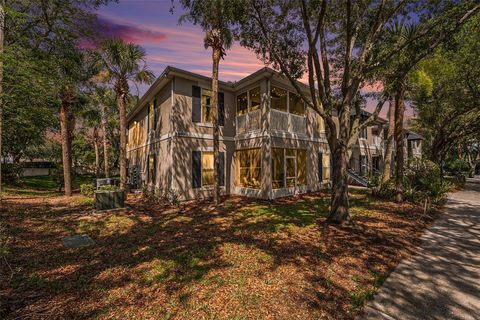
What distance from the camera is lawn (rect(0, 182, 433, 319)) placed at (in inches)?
142

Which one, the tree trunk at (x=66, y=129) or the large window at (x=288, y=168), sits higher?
the tree trunk at (x=66, y=129)

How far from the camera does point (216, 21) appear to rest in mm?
9961

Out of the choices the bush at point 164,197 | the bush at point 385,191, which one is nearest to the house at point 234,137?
the bush at point 164,197

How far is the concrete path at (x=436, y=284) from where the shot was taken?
353 cm

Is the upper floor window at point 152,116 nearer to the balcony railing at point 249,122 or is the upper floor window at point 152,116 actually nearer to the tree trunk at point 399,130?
the balcony railing at point 249,122

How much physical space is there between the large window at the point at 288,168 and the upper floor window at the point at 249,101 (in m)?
3.24

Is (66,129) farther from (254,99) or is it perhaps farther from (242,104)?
(254,99)

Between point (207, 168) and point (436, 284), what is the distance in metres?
10.7

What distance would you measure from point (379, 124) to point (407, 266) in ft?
83.5

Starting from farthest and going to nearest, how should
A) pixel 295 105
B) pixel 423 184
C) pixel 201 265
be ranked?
pixel 295 105 < pixel 423 184 < pixel 201 265

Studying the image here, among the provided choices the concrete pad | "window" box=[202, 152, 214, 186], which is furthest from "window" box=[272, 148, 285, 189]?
the concrete pad

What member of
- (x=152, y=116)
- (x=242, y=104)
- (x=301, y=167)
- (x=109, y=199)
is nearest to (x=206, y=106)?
(x=242, y=104)

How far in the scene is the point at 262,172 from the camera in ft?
40.8

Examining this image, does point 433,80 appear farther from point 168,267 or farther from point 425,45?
point 168,267
